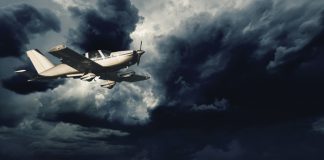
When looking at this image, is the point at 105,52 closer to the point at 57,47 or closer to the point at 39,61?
the point at 57,47

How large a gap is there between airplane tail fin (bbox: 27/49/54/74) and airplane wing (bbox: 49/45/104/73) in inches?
313

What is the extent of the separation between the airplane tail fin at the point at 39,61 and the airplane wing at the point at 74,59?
26.1ft

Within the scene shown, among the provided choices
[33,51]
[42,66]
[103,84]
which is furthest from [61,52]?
[33,51]

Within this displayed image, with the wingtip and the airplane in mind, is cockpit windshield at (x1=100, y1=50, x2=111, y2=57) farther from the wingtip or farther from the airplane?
the wingtip

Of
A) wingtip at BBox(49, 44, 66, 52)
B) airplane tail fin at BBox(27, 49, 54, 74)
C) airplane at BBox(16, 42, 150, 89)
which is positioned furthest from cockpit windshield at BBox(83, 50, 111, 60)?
airplane tail fin at BBox(27, 49, 54, 74)

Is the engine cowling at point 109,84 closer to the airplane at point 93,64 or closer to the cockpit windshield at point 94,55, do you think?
the airplane at point 93,64

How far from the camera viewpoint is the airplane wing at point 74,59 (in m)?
22.5

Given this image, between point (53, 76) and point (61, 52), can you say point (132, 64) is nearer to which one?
point (61, 52)

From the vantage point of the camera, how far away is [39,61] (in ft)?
108

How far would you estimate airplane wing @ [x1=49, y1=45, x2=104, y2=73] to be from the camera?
22.5 metres

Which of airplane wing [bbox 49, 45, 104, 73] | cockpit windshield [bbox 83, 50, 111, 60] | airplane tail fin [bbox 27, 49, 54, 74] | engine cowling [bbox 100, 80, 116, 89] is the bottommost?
engine cowling [bbox 100, 80, 116, 89]

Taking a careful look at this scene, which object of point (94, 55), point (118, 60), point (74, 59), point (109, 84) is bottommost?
point (109, 84)

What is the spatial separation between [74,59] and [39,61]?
10.7 m

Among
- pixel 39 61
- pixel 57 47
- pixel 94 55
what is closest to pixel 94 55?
pixel 94 55
